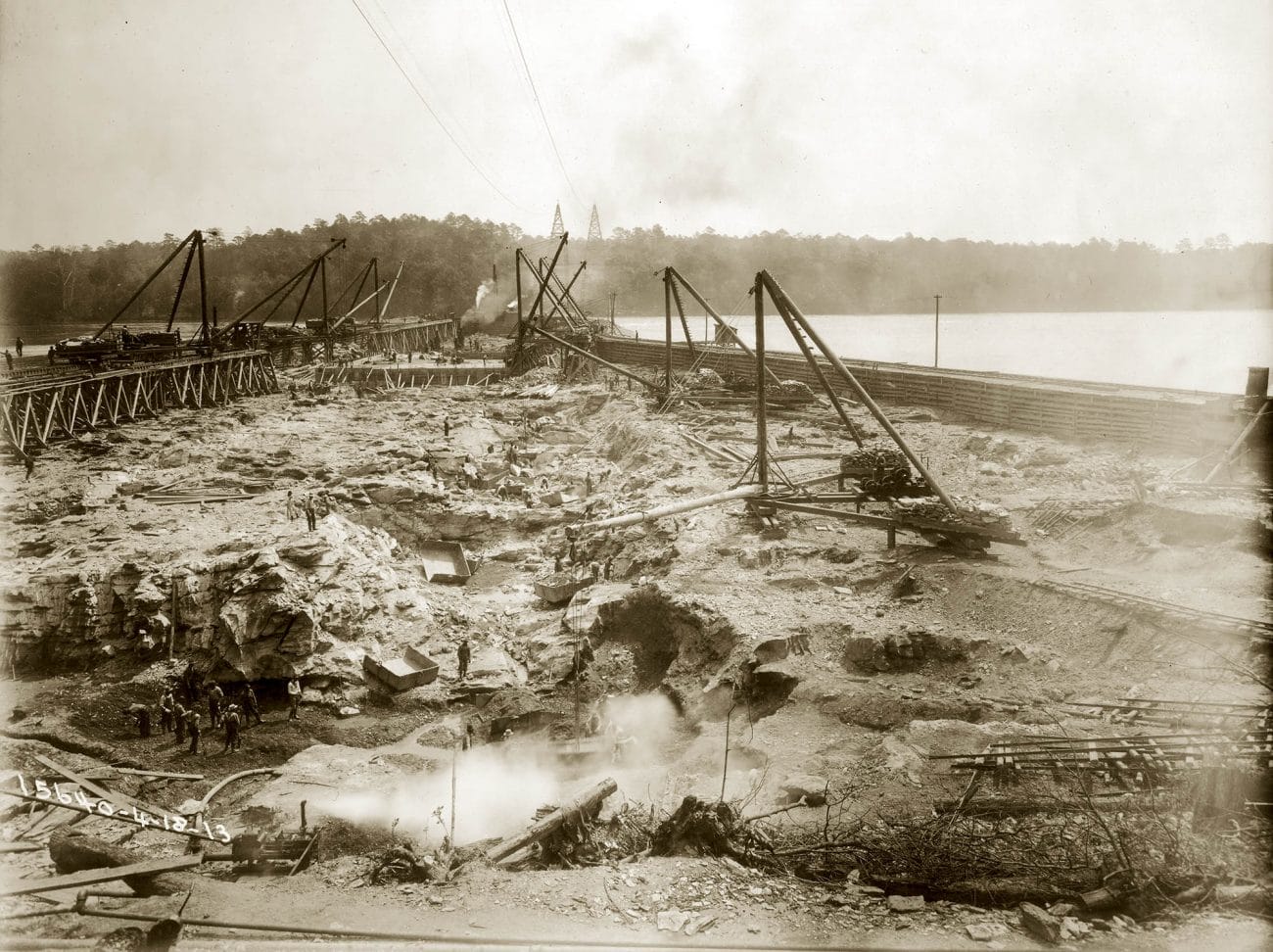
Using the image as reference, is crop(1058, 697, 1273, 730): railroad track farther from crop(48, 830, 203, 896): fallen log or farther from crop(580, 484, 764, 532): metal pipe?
crop(48, 830, 203, 896): fallen log

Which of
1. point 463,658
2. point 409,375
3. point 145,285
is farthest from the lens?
point 409,375

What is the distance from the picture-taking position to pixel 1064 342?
188 feet

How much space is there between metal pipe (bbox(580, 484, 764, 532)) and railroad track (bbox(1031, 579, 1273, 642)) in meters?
5.07

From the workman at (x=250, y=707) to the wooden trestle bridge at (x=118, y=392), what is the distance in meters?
11.0

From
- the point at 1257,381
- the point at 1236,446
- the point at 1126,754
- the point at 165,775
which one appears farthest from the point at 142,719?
the point at 1257,381

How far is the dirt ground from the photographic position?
7098mm

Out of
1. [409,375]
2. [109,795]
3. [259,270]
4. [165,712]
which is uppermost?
[259,270]

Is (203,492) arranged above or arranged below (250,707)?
above

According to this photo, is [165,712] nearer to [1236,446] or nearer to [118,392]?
[118,392]

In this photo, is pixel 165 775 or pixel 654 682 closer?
pixel 165 775

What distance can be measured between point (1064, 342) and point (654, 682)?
2180 inches

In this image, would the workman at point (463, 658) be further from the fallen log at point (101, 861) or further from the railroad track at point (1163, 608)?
the railroad track at point (1163, 608)

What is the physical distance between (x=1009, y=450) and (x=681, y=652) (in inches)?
438

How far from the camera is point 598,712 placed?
12.0m
